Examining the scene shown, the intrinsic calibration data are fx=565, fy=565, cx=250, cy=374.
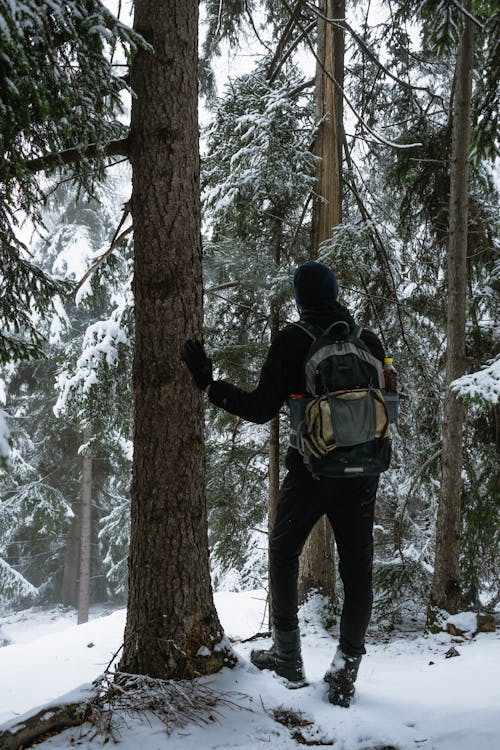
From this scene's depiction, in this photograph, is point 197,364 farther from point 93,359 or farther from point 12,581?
point 12,581

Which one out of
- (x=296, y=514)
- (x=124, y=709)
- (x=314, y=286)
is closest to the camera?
(x=124, y=709)

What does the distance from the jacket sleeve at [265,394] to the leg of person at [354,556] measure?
0.54 metres

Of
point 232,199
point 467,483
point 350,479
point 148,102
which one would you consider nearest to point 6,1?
point 148,102

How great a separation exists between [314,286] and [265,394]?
0.67 metres

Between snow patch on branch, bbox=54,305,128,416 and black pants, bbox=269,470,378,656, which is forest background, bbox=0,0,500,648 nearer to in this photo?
snow patch on branch, bbox=54,305,128,416

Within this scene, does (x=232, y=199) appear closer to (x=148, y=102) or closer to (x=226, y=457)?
(x=148, y=102)

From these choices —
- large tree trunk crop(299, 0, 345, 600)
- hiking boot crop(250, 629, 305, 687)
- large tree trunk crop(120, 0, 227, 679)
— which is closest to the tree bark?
large tree trunk crop(299, 0, 345, 600)

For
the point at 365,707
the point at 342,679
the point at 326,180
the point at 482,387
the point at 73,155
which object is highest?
the point at 326,180

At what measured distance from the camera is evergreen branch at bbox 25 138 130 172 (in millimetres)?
3010

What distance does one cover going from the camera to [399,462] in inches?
336

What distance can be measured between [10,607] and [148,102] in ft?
85.9

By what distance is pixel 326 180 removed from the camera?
6.43m

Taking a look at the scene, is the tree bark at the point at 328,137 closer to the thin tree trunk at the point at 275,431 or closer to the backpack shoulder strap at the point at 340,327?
the thin tree trunk at the point at 275,431

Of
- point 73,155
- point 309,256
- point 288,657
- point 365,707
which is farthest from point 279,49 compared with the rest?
point 365,707
